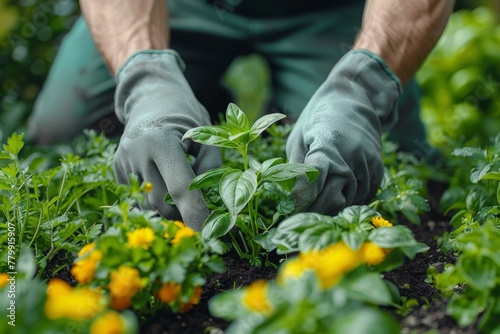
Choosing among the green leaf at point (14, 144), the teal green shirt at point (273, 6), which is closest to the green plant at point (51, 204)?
the green leaf at point (14, 144)

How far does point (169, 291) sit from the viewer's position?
916 mm

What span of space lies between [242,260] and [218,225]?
19 cm

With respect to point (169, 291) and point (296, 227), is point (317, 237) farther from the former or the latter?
point (169, 291)

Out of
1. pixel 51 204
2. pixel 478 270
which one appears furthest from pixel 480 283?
pixel 51 204

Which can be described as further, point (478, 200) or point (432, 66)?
point (432, 66)

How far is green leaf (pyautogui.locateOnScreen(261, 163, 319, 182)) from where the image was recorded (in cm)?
107

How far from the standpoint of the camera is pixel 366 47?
4.98ft

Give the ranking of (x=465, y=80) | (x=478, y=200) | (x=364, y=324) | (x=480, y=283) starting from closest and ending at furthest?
(x=364, y=324), (x=480, y=283), (x=478, y=200), (x=465, y=80)

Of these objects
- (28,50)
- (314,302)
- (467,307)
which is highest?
(314,302)

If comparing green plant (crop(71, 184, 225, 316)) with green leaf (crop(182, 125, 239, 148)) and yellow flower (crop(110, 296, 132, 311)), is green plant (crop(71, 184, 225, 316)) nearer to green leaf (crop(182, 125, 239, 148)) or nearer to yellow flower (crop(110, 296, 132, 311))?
yellow flower (crop(110, 296, 132, 311))

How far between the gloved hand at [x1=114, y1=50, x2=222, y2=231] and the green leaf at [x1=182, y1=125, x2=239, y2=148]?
104mm

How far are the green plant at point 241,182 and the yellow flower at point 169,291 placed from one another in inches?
5.1

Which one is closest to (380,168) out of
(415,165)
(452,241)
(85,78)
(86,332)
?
(452,241)

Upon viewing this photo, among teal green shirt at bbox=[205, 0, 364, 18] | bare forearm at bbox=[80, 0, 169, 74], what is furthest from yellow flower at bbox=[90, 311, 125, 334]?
teal green shirt at bbox=[205, 0, 364, 18]
